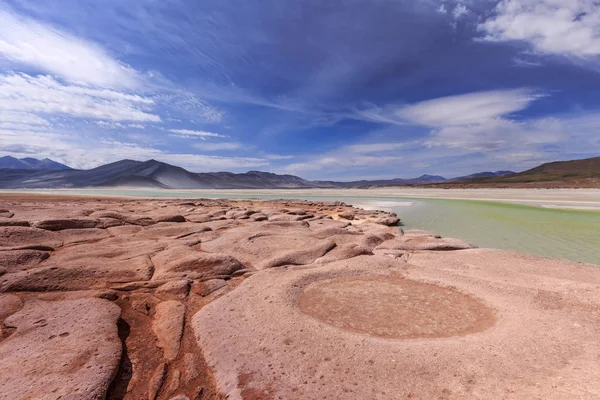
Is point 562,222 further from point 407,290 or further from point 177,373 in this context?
point 177,373

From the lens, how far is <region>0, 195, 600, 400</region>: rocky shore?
3.10 m

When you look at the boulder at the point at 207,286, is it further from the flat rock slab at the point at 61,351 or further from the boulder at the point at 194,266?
the flat rock slab at the point at 61,351

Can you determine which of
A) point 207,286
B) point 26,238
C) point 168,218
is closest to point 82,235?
point 26,238

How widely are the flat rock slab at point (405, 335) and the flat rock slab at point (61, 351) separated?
1.15m

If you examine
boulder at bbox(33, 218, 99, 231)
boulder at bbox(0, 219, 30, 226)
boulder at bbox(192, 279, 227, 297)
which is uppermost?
boulder at bbox(0, 219, 30, 226)

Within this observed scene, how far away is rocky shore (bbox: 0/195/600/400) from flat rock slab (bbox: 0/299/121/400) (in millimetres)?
19

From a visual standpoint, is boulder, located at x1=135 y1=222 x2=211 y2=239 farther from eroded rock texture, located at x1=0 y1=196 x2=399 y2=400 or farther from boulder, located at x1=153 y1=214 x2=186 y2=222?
boulder, located at x1=153 y1=214 x2=186 y2=222

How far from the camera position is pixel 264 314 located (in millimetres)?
4723

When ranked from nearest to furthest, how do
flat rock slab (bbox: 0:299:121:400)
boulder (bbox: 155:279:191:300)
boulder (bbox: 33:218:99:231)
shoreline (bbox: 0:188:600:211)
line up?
1. flat rock slab (bbox: 0:299:121:400)
2. boulder (bbox: 155:279:191:300)
3. boulder (bbox: 33:218:99:231)
4. shoreline (bbox: 0:188:600:211)

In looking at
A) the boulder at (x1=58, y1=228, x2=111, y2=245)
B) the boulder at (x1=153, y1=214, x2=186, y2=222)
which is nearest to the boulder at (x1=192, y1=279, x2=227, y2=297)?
the boulder at (x1=58, y1=228, x2=111, y2=245)

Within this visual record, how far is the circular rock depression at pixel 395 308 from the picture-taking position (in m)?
4.38

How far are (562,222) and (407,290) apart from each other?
57.7 ft

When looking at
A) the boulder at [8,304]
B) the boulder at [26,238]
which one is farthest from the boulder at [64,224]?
the boulder at [8,304]

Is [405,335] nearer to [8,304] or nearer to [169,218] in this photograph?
[8,304]
